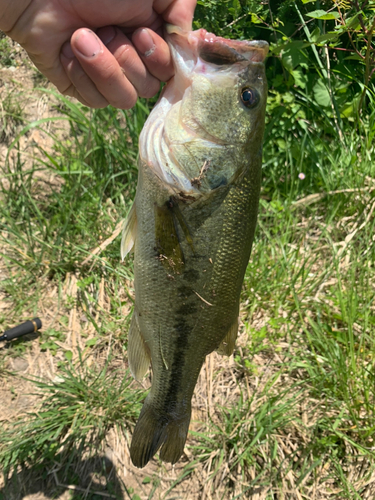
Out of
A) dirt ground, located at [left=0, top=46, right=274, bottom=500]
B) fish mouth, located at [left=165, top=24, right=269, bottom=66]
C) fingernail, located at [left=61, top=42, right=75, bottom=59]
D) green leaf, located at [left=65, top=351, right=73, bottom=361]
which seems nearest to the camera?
fish mouth, located at [left=165, top=24, right=269, bottom=66]

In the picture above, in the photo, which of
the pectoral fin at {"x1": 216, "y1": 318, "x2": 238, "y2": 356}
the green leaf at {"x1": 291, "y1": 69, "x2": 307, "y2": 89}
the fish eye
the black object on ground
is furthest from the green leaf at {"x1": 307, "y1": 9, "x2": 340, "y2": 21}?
the black object on ground

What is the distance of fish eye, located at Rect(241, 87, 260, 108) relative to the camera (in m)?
1.68

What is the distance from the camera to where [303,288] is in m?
3.24

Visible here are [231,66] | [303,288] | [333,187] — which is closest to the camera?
[231,66]

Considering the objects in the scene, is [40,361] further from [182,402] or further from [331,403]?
[331,403]

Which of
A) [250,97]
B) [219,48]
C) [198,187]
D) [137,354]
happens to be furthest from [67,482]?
[219,48]

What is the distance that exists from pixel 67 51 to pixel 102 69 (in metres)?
0.29

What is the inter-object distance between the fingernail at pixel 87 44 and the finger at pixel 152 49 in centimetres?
21

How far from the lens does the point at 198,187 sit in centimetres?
164

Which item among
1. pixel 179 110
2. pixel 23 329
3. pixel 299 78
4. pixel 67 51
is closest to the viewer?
pixel 179 110

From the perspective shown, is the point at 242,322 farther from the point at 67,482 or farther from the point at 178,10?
the point at 178,10

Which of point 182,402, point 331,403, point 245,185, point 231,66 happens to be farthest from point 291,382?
point 231,66

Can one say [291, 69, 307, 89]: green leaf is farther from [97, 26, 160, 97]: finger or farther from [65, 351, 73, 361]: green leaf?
[65, 351, 73, 361]: green leaf

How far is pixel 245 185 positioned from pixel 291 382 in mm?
1951
